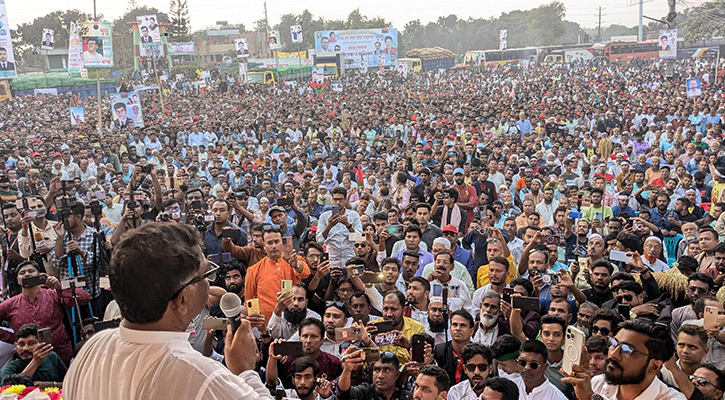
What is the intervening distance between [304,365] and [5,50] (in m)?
16.3

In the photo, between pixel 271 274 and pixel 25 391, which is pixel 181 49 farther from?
pixel 25 391

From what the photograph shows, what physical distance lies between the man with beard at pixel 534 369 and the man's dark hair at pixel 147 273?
8.97ft

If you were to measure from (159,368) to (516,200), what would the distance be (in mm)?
7780

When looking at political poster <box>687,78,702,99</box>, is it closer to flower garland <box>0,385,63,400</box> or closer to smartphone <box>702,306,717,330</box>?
smartphone <box>702,306,717,330</box>

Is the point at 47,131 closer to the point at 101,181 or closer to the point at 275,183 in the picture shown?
the point at 101,181

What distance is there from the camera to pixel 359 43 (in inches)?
1570

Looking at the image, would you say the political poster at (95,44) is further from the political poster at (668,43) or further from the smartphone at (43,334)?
the political poster at (668,43)

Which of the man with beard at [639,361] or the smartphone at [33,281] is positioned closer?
the man with beard at [639,361]

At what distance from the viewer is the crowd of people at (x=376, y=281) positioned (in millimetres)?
1379

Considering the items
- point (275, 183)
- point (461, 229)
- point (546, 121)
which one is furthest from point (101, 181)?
point (546, 121)

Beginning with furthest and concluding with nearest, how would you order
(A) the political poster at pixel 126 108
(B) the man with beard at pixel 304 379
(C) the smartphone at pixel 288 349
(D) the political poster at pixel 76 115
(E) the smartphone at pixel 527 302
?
1. (D) the political poster at pixel 76 115
2. (A) the political poster at pixel 126 108
3. (E) the smartphone at pixel 527 302
4. (B) the man with beard at pixel 304 379
5. (C) the smartphone at pixel 288 349

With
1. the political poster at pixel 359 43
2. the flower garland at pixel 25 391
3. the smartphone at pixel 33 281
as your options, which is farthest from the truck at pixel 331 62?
the flower garland at pixel 25 391

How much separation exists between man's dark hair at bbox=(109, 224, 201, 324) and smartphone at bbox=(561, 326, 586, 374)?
181 cm

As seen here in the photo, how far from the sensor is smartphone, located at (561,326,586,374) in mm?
2525
